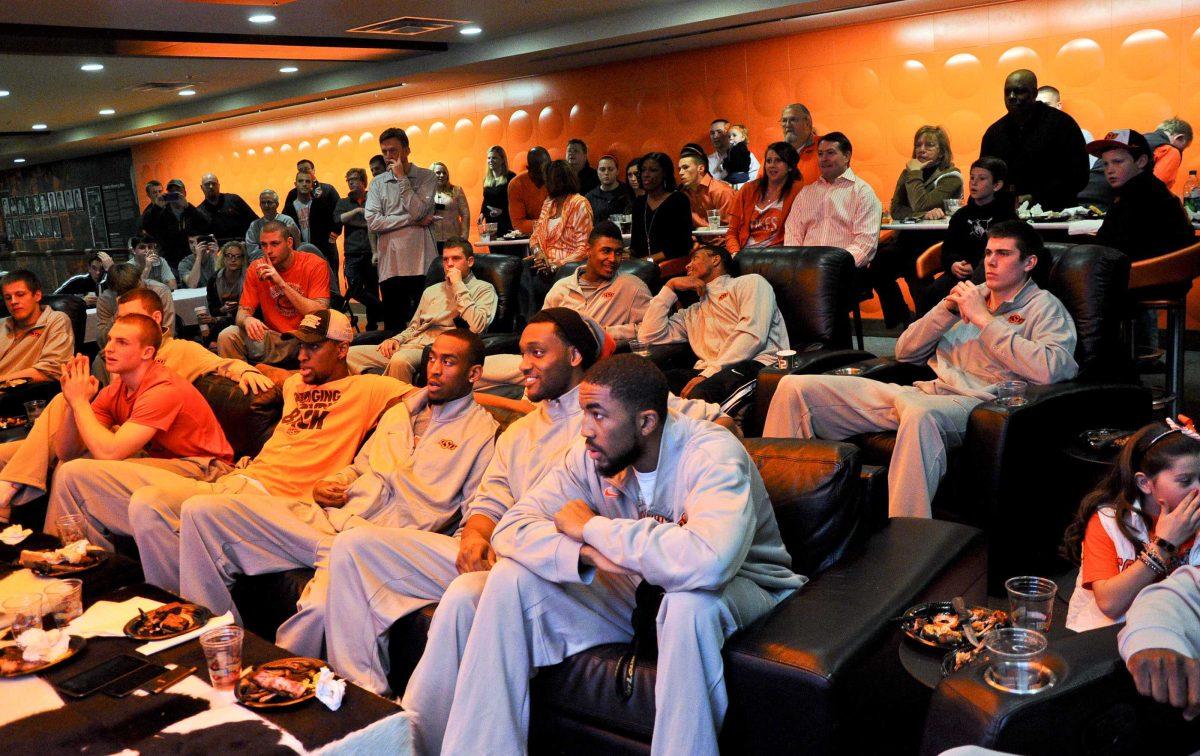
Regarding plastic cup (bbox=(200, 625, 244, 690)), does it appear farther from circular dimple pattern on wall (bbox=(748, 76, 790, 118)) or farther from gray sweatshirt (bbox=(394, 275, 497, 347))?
circular dimple pattern on wall (bbox=(748, 76, 790, 118))

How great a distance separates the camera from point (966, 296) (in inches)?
165

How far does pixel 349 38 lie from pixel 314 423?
21.1 feet

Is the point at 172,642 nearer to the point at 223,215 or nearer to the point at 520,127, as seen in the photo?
the point at 223,215

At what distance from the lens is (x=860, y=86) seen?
9547mm

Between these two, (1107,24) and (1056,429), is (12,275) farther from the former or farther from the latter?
(1107,24)

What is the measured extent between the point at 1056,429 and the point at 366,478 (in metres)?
2.33

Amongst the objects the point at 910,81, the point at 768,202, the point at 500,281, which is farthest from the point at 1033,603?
the point at 910,81

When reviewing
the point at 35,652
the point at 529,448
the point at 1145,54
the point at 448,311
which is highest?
the point at 1145,54

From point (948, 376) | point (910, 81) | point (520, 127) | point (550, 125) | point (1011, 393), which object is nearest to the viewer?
point (1011, 393)

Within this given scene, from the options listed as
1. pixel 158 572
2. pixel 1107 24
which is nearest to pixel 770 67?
pixel 1107 24

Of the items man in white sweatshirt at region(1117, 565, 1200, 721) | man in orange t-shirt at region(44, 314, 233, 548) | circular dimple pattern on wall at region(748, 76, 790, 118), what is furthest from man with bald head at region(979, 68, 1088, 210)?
man in white sweatshirt at region(1117, 565, 1200, 721)

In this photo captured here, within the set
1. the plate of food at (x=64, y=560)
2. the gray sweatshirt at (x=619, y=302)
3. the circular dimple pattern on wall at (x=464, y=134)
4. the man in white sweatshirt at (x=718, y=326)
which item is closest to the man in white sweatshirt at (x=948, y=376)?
the man in white sweatshirt at (x=718, y=326)

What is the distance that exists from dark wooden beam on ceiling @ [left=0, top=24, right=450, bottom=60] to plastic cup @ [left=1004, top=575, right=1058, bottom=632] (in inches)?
318

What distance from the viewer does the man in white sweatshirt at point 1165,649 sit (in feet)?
5.73
